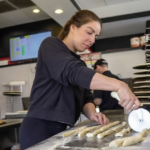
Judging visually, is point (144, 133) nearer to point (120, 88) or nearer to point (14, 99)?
→ point (120, 88)

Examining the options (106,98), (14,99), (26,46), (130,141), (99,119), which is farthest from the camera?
(26,46)

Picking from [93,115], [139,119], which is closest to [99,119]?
[93,115]

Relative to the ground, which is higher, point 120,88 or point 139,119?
point 120,88

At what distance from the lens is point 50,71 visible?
898 mm

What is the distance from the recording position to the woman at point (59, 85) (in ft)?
2.61

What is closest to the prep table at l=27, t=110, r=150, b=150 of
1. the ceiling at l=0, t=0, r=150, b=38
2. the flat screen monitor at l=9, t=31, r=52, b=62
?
the ceiling at l=0, t=0, r=150, b=38

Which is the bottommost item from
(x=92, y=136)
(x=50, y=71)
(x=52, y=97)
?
(x=92, y=136)

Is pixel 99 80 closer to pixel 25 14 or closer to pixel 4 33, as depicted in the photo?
pixel 25 14

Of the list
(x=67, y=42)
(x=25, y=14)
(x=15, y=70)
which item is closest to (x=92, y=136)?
(x=67, y=42)

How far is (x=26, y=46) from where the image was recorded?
369cm

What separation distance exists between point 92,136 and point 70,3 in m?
2.36

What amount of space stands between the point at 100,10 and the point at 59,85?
2.66m

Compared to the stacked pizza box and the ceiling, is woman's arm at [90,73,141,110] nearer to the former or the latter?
the ceiling

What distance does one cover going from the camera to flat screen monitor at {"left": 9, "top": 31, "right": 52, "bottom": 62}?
3.63 metres
